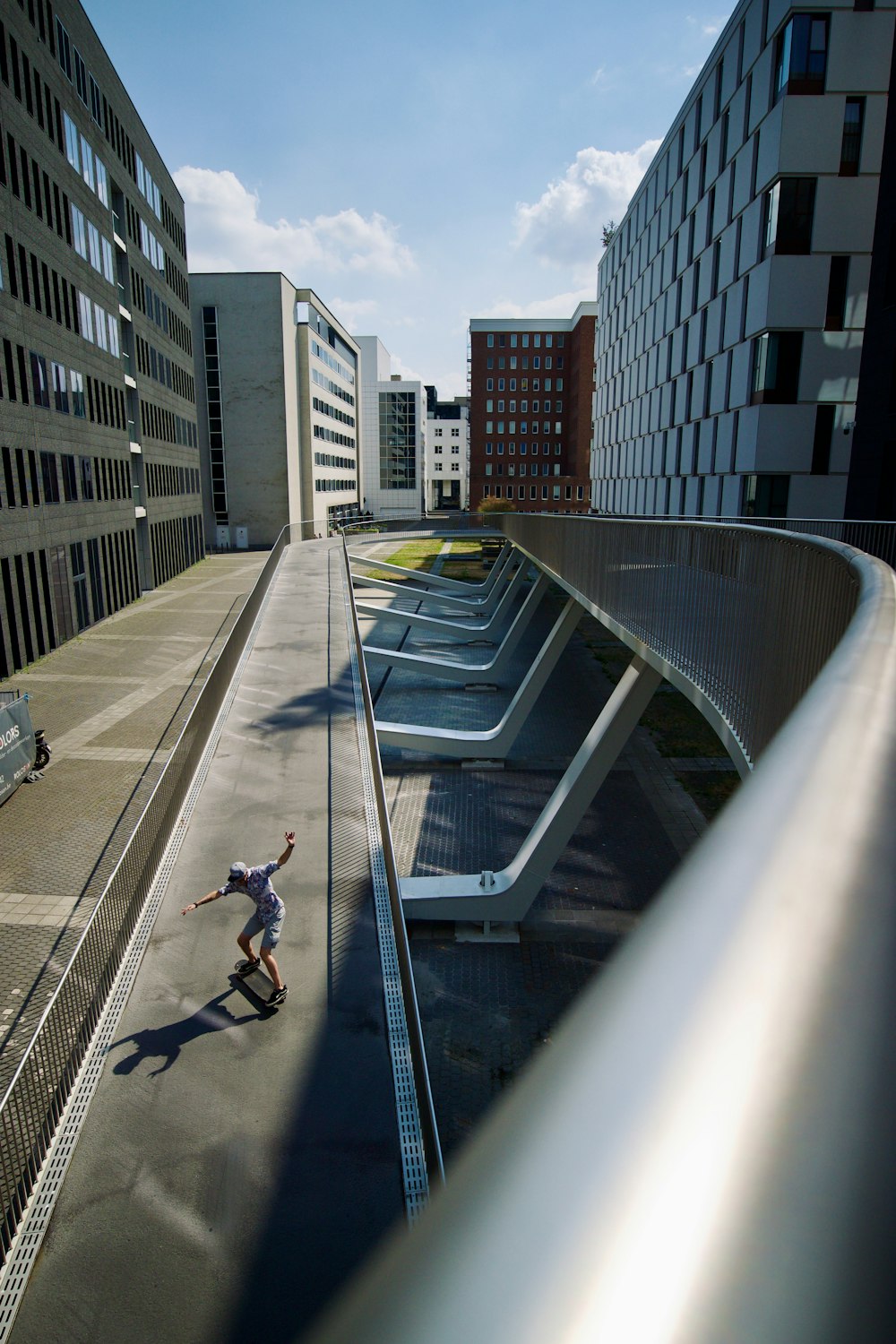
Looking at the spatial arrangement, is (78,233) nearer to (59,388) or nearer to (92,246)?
(92,246)

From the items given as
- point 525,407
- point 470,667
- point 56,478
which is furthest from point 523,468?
point 470,667

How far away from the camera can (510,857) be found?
13289 millimetres

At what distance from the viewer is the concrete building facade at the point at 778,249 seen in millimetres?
21719

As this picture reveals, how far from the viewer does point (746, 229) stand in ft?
81.9

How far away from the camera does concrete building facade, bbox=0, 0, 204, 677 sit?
23281 mm

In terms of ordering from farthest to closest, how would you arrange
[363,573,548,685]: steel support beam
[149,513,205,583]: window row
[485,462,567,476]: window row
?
[485,462,567,476]: window row, [149,513,205,583]: window row, [363,573,548,685]: steel support beam

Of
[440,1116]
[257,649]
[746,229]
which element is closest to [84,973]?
[440,1116]

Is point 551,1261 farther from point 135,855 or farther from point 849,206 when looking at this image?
point 849,206

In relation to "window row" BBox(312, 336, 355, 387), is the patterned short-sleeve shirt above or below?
below

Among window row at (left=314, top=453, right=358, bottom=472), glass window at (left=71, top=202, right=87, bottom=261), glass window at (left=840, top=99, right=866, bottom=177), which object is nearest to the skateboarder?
glass window at (left=840, top=99, right=866, bottom=177)

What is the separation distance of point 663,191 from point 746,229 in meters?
11.9

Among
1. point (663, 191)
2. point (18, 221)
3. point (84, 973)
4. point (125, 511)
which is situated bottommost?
point (84, 973)

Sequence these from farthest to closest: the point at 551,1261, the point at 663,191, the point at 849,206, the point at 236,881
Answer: the point at 663,191, the point at 849,206, the point at 236,881, the point at 551,1261

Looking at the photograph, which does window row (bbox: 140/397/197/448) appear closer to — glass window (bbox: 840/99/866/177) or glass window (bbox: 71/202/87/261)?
glass window (bbox: 71/202/87/261)
